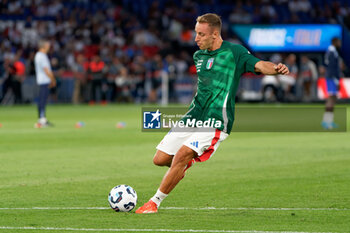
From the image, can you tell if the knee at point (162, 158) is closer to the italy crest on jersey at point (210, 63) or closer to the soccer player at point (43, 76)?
the italy crest on jersey at point (210, 63)

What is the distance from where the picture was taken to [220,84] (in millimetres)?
8414

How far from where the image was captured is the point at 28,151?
50.1ft

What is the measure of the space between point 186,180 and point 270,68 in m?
3.67

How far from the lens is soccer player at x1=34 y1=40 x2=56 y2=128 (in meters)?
21.5

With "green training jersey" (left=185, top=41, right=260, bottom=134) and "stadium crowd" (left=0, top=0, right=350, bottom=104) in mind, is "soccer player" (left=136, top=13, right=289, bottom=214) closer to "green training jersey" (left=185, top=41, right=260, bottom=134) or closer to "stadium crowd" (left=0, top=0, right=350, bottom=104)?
"green training jersey" (left=185, top=41, right=260, bottom=134)

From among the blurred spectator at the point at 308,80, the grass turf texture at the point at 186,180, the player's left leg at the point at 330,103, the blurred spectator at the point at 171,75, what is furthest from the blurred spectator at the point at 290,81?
the grass turf texture at the point at 186,180

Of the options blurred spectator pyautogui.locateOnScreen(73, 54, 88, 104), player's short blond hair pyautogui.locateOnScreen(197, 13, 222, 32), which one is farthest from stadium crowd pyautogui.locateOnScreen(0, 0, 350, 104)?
player's short blond hair pyautogui.locateOnScreen(197, 13, 222, 32)

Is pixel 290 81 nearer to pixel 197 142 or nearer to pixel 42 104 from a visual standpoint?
pixel 42 104

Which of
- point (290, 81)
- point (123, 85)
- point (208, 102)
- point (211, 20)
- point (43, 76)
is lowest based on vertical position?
point (123, 85)

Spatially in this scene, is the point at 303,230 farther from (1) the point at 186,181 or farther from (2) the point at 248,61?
(1) the point at 186,181

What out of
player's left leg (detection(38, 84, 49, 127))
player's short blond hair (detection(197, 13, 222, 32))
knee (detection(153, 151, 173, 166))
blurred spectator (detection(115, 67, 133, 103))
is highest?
player's short blond hair (detection(197, 13, 222, 32))

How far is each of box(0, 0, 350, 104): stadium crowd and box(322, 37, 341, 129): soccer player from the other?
55.3 feet

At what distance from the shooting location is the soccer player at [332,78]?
21156mm

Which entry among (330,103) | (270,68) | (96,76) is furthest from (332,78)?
(96,76)
